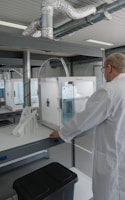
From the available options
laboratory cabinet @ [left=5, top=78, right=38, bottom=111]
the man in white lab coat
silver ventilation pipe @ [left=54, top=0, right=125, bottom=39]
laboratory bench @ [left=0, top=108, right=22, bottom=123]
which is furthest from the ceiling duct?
laboratory bench @ [left=0, top=108, right=22, bottom=123]

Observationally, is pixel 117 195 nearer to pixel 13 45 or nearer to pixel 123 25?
pixel 13 45

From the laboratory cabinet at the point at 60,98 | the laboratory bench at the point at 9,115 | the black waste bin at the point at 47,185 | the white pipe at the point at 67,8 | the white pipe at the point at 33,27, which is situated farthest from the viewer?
the laboratory bench at the point at 9,115

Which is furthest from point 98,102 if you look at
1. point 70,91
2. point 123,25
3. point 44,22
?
point 123,25

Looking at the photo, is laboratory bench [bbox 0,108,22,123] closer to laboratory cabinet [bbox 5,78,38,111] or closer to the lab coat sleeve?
laboratory cabinet [bbox 5,78,38,111]

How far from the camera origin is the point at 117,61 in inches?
48.1

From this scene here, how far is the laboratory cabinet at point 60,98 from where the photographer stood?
148 centimetres

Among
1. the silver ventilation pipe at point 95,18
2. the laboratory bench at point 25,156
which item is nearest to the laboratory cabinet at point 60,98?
the laboratory bench at point 25,156

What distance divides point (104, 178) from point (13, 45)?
1.25 meters

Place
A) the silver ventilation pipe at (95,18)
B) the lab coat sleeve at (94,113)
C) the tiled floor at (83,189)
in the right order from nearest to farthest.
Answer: the lab coat sleeve at (94,113)
the tiled floor at (83,189)
the silver ventilation pipe at (95,18)

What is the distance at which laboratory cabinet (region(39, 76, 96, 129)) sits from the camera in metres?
1.48

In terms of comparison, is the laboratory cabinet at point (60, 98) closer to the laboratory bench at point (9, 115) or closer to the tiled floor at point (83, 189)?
the tiled floor at point (83, 189)

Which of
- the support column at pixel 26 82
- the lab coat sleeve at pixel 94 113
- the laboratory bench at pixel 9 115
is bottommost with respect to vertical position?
the laboratory bench at pixel 9 115

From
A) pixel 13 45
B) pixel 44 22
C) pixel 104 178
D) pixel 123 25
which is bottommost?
pixel 104 178

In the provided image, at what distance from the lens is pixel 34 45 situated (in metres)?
1.50
